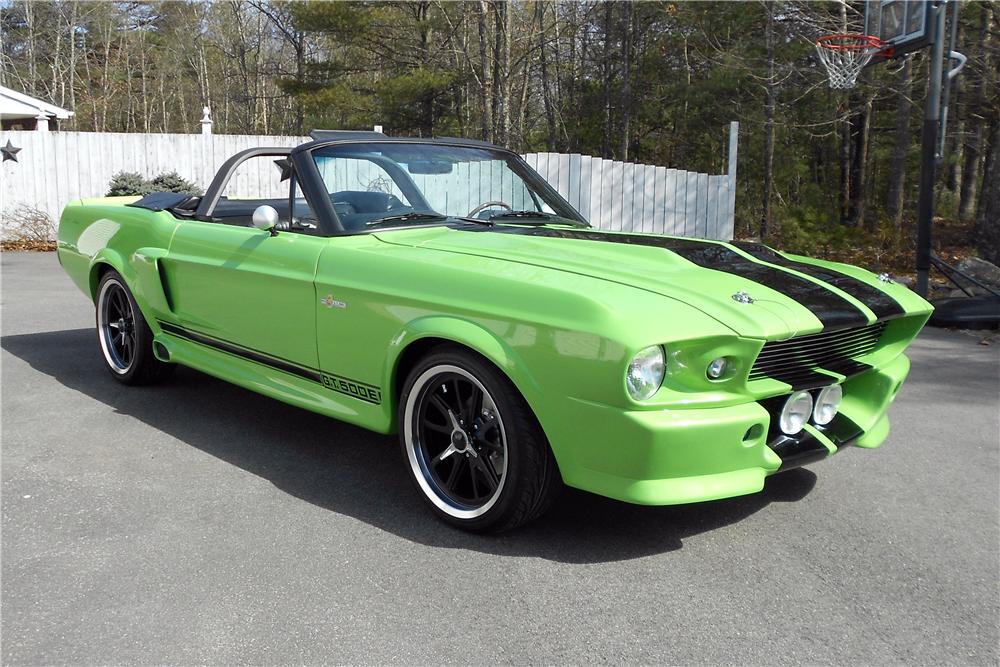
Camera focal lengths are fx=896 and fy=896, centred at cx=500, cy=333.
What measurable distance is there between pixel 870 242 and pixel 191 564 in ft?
45.1

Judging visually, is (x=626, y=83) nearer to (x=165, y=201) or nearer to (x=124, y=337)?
(x=165, y=201)

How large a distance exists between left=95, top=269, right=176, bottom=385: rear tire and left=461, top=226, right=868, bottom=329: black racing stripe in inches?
91.4

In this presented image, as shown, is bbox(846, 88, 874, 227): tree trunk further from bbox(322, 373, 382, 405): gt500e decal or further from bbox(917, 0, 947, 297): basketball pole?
bbox(322, 373, 382, 405): gt500e decal

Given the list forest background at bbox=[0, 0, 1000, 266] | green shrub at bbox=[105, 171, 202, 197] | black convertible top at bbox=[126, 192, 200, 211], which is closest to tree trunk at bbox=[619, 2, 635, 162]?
forest background at bbox=[0, 0, 1000, 266]

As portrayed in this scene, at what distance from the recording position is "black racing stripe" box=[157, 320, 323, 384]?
13.4 ft

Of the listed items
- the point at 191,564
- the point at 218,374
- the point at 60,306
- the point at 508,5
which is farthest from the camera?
the point at 508,5

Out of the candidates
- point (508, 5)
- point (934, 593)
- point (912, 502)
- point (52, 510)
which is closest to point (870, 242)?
point (508, 5)

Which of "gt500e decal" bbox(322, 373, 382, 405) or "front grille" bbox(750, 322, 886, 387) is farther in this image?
"gt500e decal" bbox(322, 373, 382, 405)

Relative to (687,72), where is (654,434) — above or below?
below

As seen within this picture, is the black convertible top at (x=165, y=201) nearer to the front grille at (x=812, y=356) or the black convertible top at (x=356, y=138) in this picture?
the black convertible top at (x=356, y=138)

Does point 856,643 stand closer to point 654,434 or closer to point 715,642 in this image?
point 715,642

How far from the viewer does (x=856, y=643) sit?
2.68m

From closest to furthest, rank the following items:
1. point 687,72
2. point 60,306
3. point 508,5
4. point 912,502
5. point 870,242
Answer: point 912,502 → point 60,306 → point 870,242 → point 508,5 → point 687,72

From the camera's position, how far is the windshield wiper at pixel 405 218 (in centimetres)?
416
